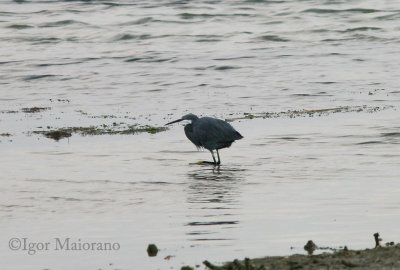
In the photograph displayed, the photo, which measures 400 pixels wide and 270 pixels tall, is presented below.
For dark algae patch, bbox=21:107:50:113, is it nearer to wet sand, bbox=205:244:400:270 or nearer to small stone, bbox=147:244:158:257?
small stone, bbox=147:244:158:257

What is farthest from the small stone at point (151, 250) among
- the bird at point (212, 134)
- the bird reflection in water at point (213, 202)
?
the bird at point (212, 134)

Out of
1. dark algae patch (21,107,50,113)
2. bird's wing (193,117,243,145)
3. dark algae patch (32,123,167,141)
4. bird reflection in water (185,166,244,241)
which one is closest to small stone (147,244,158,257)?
bird reflection in water (185,166,244,241)

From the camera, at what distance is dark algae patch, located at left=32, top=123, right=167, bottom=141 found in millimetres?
14711

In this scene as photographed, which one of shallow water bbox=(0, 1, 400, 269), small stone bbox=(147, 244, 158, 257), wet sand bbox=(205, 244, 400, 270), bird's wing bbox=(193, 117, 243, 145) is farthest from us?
bird's wing bbox=(193, 117, 243, 145)

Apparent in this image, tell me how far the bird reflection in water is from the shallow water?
0.04m

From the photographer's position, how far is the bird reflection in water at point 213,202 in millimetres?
7898

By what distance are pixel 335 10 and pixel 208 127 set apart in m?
25.0

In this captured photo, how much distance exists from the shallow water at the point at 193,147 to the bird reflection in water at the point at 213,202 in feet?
0.12

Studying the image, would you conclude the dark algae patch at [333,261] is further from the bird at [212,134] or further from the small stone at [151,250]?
the bird at [212,134]

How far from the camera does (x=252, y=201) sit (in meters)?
9.41

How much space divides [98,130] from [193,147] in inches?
81.1

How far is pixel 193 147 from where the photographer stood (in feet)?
45.3

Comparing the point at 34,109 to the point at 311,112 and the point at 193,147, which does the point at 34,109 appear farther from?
the point at 311,112

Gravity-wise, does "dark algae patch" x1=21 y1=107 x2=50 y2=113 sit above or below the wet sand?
above
